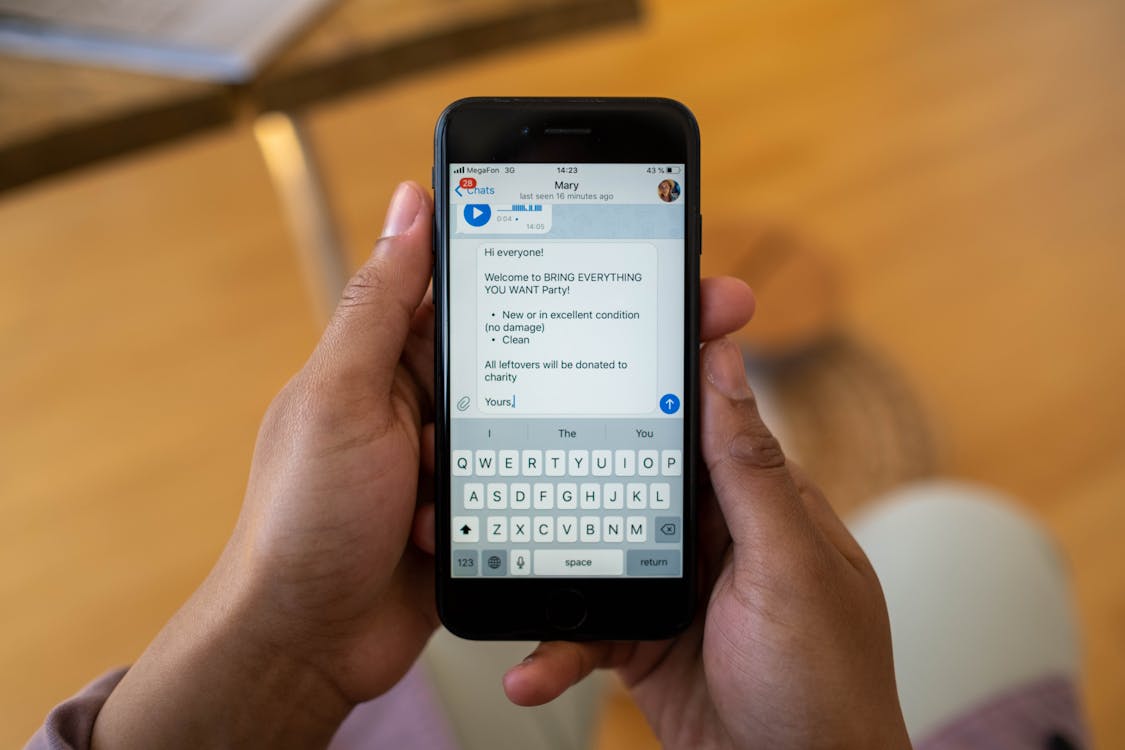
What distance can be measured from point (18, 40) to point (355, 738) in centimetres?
58

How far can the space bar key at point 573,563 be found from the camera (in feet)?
1.89

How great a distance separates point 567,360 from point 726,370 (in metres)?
0.10

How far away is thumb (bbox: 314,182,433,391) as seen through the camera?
537mm

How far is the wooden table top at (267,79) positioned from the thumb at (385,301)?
0.57 ft

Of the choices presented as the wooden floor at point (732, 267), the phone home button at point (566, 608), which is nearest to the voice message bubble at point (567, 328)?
the phone home button at point (566, 608)

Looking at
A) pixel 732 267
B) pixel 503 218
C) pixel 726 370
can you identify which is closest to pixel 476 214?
pixel 503 218

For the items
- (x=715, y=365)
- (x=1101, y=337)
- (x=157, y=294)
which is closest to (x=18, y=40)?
(x=715, y=365)

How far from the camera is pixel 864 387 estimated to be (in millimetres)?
1228

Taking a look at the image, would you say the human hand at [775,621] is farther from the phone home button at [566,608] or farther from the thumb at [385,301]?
the thumb at [385,301]

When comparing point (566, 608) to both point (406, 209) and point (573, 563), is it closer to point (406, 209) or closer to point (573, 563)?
Result: point (573, 563)

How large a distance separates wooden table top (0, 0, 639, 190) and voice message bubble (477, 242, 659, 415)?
222mm

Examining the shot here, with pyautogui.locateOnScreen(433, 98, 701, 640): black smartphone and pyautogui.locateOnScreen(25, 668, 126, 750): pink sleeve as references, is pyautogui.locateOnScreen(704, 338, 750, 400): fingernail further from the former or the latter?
pyautogui.locateOnScreen(25, 668, 126, 750): pink sleeve

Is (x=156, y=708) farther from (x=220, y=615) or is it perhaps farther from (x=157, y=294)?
(x=157, y=294)

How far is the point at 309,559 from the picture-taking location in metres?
0.52
